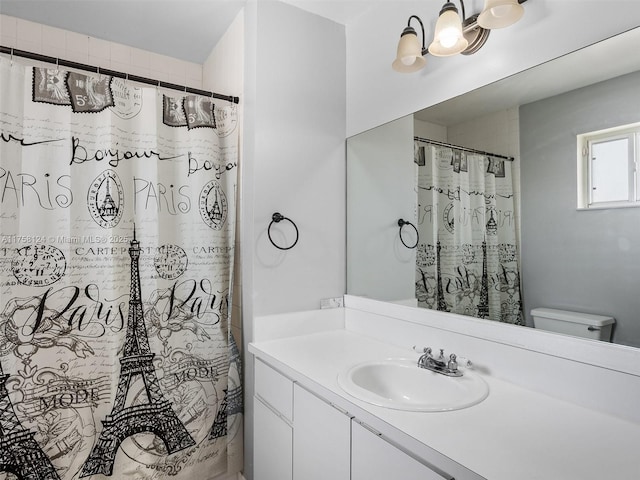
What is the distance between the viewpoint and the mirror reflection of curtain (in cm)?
144

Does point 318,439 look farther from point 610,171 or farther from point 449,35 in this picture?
point 449,35

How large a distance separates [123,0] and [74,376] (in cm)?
184

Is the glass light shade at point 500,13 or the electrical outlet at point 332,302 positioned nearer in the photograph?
the glass light shade at point 500,13

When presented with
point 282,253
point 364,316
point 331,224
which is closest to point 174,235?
point 282,253

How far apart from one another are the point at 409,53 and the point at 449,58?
18 cm

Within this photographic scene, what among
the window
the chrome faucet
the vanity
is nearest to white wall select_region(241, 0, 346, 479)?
the vanity

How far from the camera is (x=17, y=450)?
1.52 meters

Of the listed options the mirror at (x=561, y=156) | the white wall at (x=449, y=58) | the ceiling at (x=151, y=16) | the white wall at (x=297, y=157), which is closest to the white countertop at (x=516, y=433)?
the mirror at (x=561, y=156)

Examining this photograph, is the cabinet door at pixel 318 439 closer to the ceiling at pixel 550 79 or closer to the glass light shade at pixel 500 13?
the ceiling at pixel 550 79

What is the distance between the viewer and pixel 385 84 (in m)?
1.90

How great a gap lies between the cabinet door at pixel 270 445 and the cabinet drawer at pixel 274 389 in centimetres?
4

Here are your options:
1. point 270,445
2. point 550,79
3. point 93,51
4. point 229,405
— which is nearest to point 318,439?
point 270,445

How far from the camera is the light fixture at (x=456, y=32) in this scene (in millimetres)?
1269

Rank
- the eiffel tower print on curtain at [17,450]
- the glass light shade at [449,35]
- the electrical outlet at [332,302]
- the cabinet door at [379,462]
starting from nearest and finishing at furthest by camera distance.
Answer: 1. the cabinet door at [379,462]
2. the glass light shade at [449,35]
3. the eiffel tower print on curtain at [17,450]
4. the electrical outlet at [332,302]
